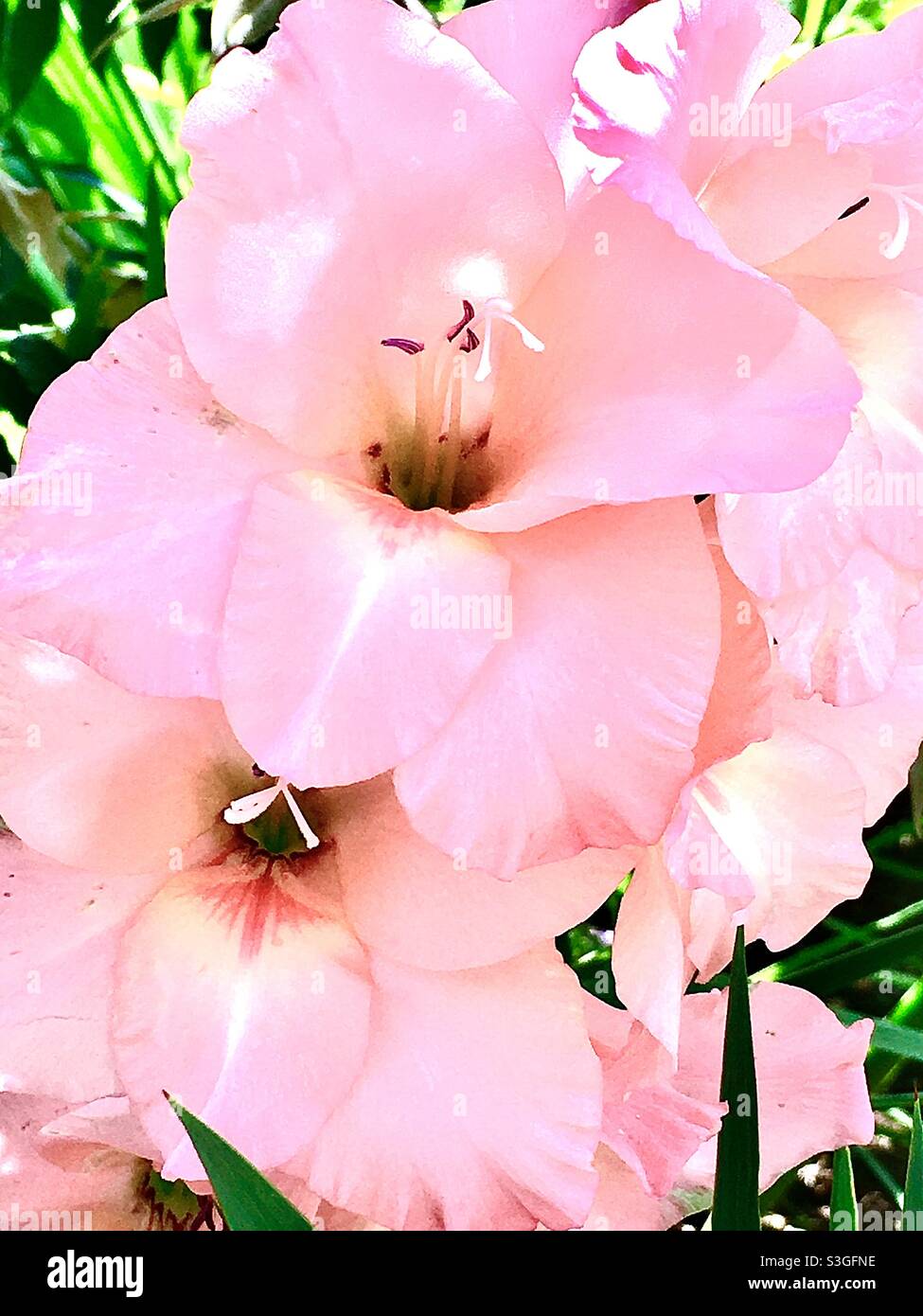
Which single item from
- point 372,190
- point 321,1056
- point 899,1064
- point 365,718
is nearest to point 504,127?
point 372,190

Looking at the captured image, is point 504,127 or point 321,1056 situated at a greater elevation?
point 504,127

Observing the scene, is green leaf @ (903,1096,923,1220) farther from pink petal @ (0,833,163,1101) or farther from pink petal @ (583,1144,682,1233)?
pink petal @ (0,833,163,1101)

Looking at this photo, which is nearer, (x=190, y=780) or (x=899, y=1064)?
(x=190, y=780)

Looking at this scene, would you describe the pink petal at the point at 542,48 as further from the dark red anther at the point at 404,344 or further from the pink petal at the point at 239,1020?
the pink petal at the point at 239,1020

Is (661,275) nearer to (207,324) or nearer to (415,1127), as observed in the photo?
(207,324)

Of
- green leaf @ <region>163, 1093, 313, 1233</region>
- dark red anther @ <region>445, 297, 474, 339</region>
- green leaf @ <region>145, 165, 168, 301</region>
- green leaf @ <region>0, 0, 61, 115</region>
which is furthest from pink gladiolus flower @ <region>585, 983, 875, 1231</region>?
green leaf @ <region>0, 0, 61, 115</region>

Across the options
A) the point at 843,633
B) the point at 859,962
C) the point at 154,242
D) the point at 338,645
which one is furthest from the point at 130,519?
the point at 859,962

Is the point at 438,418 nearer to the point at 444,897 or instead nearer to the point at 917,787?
the point at 444,897
